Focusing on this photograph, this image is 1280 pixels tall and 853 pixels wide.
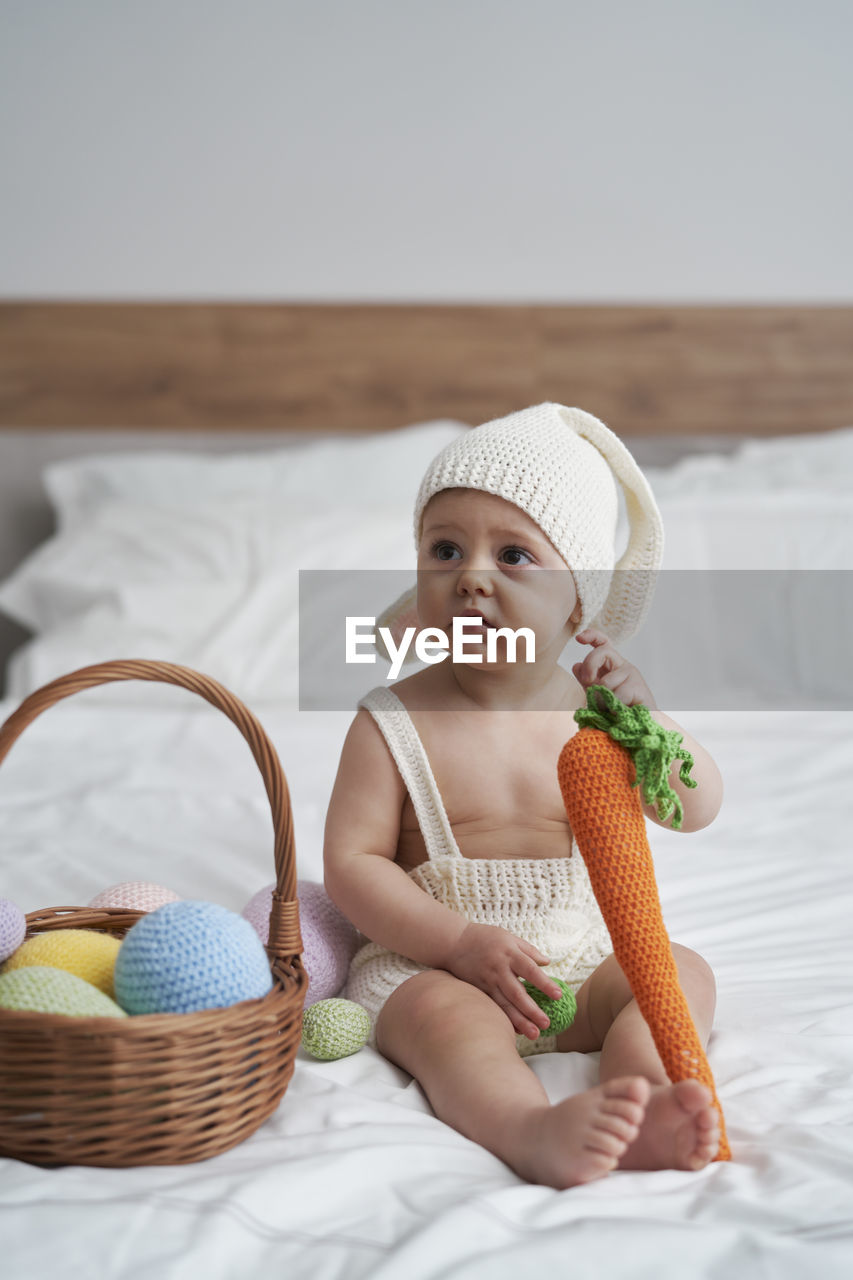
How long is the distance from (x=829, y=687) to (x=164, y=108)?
1.72 meters

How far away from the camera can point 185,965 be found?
23.3 inches

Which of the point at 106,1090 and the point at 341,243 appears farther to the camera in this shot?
the point at 341,243

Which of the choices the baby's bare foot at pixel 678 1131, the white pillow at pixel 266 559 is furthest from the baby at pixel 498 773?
the white pillow at pixel 266 559

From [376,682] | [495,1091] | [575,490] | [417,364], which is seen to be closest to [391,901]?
[495,1091]

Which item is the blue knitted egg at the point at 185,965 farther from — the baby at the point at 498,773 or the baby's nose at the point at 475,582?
the baby's nose at the point at 475,582

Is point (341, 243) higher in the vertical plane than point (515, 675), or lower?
higher

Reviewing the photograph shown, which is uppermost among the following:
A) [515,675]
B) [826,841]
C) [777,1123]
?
[515,675]

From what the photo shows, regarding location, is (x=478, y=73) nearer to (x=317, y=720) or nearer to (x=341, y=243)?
(x=341, y=243)

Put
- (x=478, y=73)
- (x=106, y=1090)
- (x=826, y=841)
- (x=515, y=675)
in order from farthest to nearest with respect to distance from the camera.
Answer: (x=478, y=73), (x=826, y=841), (x=515, y=675), (x=106, y=1090)

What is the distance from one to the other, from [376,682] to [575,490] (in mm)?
850

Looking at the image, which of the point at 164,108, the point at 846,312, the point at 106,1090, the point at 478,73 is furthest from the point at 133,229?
the point at 106,1090

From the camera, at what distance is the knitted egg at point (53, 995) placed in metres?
0.57

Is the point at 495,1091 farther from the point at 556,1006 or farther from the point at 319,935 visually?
the point at 319,935

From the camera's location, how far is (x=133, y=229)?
2197mm
